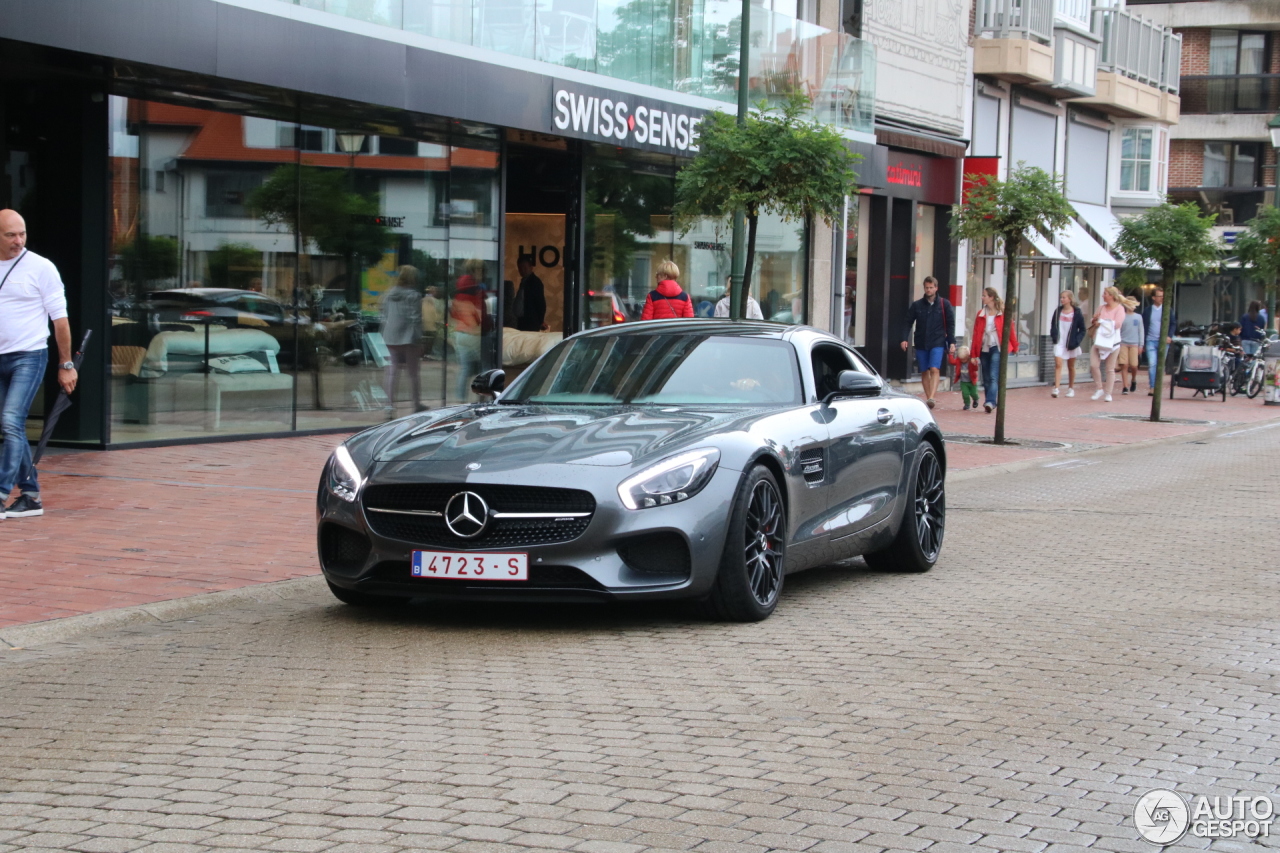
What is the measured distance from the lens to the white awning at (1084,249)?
37250 millimetres

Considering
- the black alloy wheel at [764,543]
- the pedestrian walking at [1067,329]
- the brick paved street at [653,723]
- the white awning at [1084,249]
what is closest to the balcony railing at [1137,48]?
the white awning at [1084,249]

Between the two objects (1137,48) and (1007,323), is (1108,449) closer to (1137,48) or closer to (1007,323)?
Result: (1007,323)

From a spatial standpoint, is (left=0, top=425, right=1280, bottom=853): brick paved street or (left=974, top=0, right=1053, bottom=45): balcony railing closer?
(left=0, top=425, right=1280, bottom=853): brick paved street

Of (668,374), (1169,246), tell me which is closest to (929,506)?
(668,374)

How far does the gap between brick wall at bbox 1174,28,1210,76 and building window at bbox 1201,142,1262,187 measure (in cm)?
273

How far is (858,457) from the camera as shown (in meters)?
8.70

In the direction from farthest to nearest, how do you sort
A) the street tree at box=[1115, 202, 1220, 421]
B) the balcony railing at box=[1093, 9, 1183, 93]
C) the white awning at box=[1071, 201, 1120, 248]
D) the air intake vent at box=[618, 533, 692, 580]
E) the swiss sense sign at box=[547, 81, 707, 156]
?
the white awning at box=[1071, 201, 1120, 248] → the balcony railing at box=[1093, 9, 1183, 93] → the street tree at box=[1115, 202, 1220, 421] → the swiss sense sign at box=[547, 81, 707, 156] → the air intake vent at box=[618, 533, 692, 580]

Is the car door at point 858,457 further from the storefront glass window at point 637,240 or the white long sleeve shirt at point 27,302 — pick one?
the storefront glass window at point 637,240

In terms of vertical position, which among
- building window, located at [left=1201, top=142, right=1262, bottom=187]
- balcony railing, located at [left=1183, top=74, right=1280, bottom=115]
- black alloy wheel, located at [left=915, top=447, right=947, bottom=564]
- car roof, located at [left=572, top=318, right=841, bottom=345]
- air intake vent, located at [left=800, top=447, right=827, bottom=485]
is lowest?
black alloy wheel, located at [left=915, top=447, right=947, bottom=564]

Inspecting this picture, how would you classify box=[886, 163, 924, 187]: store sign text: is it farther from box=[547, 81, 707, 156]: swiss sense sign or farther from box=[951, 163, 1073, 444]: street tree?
box=[951, 163, 1073, 444]: street tree

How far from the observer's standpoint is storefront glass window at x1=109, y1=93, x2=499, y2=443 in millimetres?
15000

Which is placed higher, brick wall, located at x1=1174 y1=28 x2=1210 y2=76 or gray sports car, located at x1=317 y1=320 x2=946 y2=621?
brick wall, located at x1=1174 y1=28 x2=1210 y2=76

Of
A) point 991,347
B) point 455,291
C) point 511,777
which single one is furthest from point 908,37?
point 511,777

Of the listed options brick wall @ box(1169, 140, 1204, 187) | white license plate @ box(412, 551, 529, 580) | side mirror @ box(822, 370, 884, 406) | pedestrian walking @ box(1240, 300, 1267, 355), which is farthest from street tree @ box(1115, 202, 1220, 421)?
brick wall @ box(1169, 140, 1204, 187)
